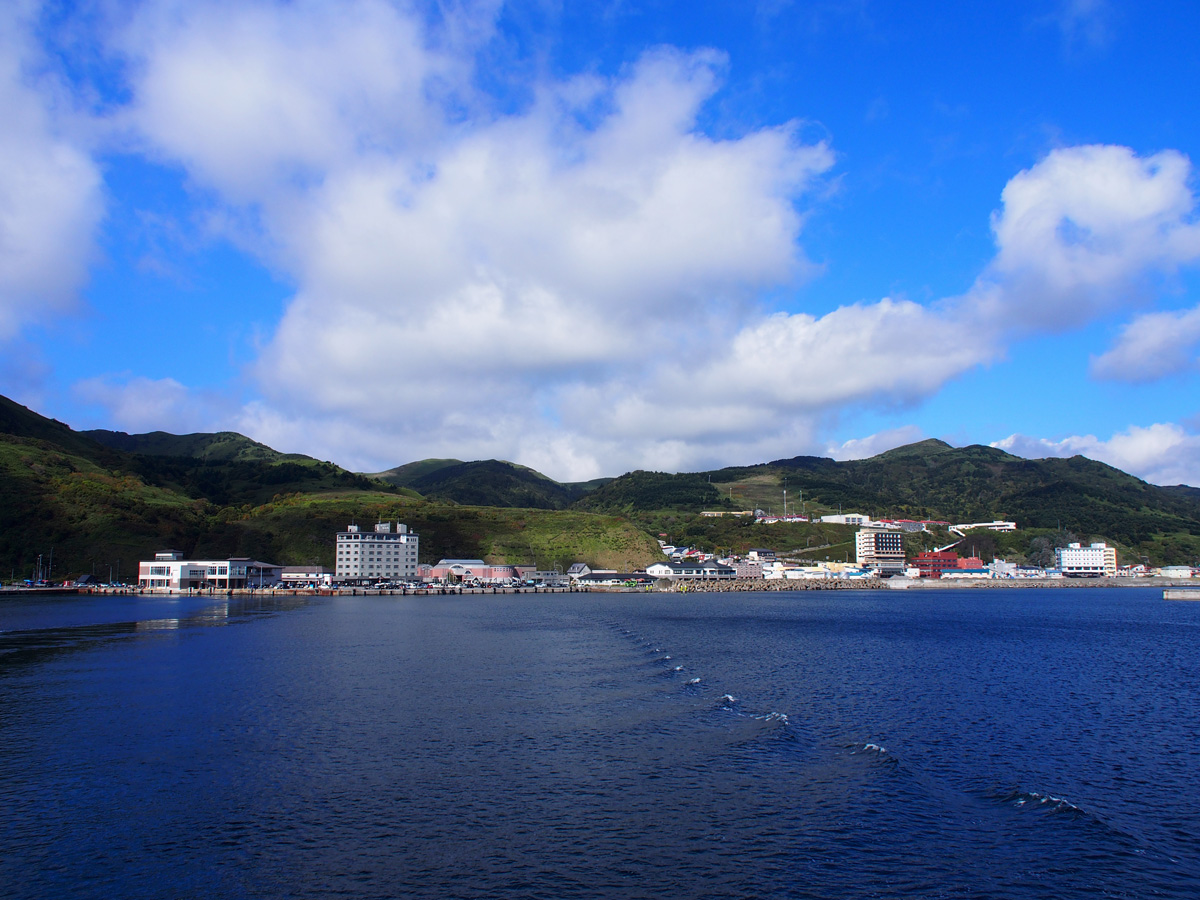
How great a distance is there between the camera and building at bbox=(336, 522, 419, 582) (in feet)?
513

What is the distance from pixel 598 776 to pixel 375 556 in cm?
14515

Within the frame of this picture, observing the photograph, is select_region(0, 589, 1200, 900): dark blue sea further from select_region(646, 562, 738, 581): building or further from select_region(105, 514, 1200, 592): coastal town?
select_region(646, 562, 738, 581): building

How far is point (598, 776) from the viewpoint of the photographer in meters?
22.1

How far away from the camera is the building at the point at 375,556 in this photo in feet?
513

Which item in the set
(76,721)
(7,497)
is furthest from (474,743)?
(7,497)

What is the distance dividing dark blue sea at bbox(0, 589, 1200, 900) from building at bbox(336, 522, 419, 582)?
110 metres

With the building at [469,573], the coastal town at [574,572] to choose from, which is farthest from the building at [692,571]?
Answer: the building at [469,573]

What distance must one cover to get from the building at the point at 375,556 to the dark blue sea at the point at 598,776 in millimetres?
110309

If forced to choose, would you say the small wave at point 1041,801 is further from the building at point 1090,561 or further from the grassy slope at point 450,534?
the building at point 1090,561

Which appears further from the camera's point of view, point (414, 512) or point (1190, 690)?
point (414, 512)

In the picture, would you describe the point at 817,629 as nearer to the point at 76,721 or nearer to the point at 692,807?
the point at 692,807

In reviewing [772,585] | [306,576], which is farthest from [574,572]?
[306,576]

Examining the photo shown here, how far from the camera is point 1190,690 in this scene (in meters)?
36.5

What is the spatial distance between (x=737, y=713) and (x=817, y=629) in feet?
129
